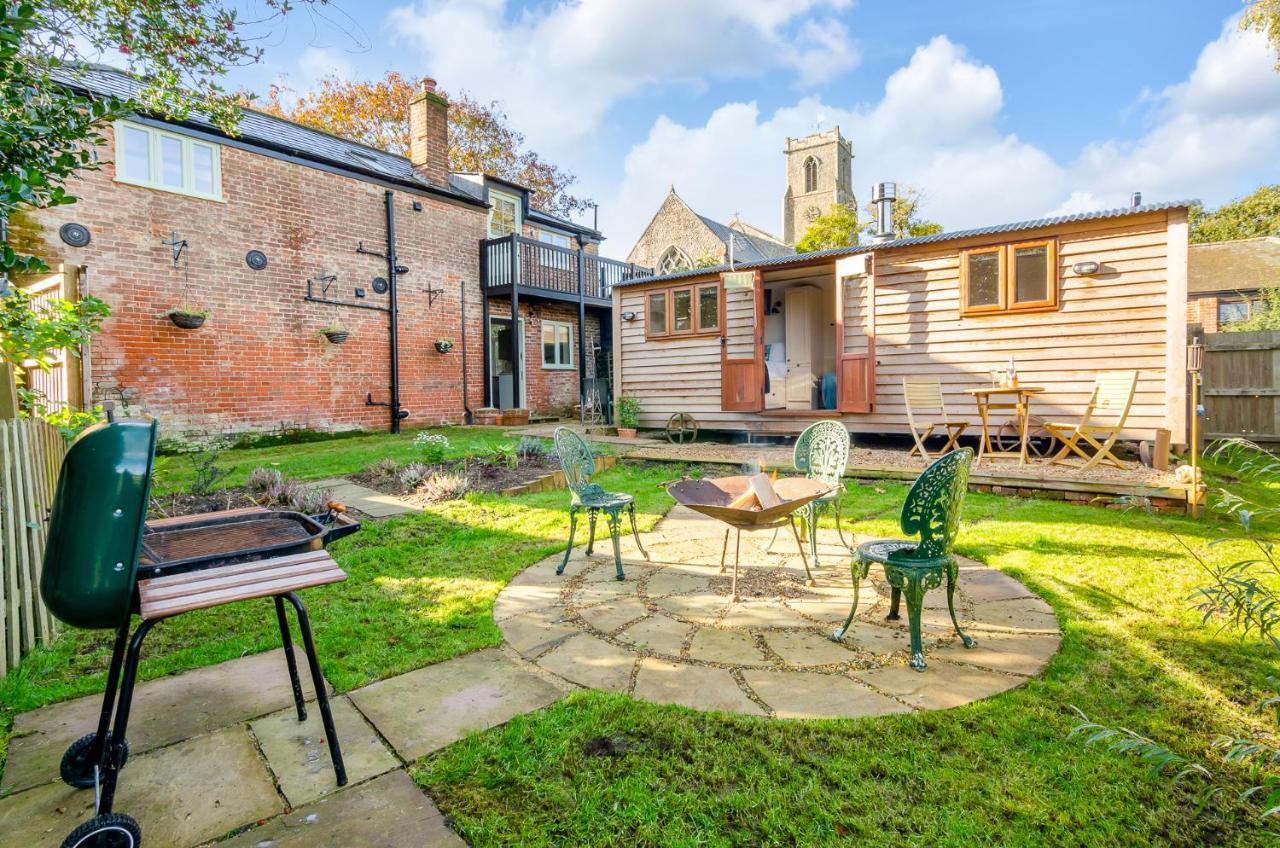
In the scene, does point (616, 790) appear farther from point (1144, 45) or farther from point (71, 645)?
point (1144, 45)

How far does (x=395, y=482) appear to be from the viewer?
6.54 meters

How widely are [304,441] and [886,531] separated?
9.57 meters

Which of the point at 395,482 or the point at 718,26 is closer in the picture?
the point at 395,482

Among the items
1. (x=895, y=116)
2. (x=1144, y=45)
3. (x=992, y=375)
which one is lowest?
(x=992, y=375)

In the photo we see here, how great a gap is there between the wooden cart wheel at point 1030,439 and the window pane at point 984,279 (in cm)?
161

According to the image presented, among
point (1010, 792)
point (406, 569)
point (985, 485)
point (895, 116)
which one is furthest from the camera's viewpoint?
point (895, 116)

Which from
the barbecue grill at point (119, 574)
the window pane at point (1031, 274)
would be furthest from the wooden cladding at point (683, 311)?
the barbecue grill at point (119, 574)

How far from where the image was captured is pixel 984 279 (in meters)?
7.86

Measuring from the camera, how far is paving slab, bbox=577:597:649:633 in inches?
117

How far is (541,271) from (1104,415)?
35.7 ft

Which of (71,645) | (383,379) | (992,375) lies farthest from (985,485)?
(383,379)

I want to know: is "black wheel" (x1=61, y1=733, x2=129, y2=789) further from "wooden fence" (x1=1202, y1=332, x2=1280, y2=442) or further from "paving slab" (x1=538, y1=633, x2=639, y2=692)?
"wooden fence" (x1=1202, y1=332, x2=1280, y2=442)

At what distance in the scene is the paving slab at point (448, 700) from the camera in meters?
2.03

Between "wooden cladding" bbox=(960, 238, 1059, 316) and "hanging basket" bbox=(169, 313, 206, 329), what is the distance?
35.6 ft
